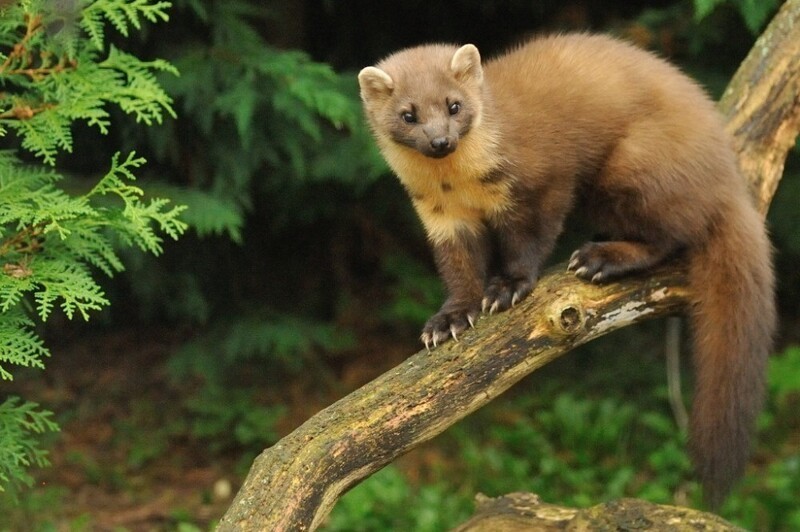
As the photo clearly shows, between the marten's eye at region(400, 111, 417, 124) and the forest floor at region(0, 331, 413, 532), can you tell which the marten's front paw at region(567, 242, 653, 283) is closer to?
the marten's eye at region(400, 111, 417, 124)

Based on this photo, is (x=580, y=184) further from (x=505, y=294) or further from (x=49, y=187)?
(x=49, y=187)

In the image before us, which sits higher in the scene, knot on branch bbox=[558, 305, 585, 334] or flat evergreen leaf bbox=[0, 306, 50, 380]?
flat evergreen leaf bbox=[0, 306, 50, 380]

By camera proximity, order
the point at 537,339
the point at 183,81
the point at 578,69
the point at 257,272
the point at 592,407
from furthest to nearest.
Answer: the point at 257,272 → the point at 592,407 → the point at 183,81 → the point at 578,69 → the point at 537,339

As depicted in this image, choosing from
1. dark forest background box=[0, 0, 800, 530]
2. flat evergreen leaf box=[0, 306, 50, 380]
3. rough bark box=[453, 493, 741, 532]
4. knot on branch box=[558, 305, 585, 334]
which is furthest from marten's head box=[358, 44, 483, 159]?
flat evergreen leaf box=[0, 306, 50, 380]

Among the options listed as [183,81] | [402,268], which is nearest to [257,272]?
[402,268]

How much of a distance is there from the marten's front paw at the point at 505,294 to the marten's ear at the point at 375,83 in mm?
951

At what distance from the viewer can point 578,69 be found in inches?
188

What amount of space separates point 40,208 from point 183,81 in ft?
7.45

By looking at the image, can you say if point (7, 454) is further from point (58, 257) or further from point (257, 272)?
point (257, 272)

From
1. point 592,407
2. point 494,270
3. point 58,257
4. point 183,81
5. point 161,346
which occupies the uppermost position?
point 183,81

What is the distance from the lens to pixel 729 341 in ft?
14.3

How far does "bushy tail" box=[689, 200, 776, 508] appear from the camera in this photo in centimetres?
412

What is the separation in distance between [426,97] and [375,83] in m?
0.31

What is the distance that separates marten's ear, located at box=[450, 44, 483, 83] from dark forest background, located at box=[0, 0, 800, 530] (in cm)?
130
